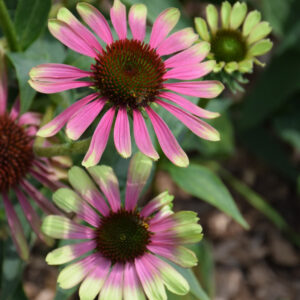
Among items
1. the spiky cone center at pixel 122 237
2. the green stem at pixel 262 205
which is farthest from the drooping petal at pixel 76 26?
the green stem at pixel 262 205

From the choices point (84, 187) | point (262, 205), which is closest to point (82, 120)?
point (84, 187)

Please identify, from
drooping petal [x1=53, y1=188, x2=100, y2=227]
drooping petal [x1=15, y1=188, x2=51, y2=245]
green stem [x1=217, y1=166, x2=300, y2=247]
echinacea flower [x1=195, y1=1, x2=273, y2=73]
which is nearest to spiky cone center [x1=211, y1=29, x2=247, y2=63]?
echinacea flower [x1=195, y1=1, x2=273, y2=73]

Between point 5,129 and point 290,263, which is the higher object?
point 5,129

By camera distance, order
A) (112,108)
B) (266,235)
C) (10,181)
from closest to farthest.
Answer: (112,108)
(10,181)
(266,235)

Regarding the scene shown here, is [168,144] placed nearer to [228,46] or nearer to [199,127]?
[199,127]

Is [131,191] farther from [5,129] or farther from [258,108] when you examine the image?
[258,108]

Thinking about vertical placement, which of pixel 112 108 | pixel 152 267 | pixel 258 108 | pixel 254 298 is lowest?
pixel 254 298

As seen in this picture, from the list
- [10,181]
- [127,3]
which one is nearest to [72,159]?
[10,181]
